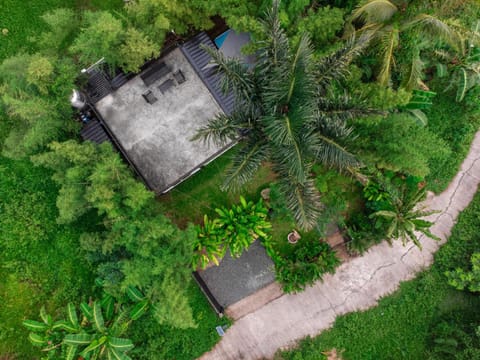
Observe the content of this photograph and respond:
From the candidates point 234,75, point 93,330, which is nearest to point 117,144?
point 234,75

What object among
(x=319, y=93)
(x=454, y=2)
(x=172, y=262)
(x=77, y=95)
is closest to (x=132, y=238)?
(x=172, y=262)

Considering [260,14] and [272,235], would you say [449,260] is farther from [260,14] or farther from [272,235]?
[260,14]

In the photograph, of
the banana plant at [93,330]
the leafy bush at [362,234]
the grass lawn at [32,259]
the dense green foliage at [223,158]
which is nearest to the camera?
the dense green foliage at [223,158]

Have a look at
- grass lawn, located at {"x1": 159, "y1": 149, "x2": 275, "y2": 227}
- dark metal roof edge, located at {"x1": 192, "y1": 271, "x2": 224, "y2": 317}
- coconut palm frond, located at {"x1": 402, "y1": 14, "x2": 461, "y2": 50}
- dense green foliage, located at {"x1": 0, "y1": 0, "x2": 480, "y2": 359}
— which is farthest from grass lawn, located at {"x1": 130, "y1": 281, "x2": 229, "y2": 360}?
coconut palm frond, located at {"x1": 402, "y1": 14, "x2": 461, "y2": 50}

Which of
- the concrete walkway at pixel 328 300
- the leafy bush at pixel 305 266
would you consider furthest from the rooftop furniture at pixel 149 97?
the concrete walkway at pixel 328 300

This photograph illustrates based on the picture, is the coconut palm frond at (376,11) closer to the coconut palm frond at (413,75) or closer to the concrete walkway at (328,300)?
the coconut palm frond at (413,75)

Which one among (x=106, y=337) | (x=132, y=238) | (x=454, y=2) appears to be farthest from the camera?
(x=106, y=337)

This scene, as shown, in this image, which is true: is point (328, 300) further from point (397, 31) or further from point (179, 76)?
point (179, 76)
